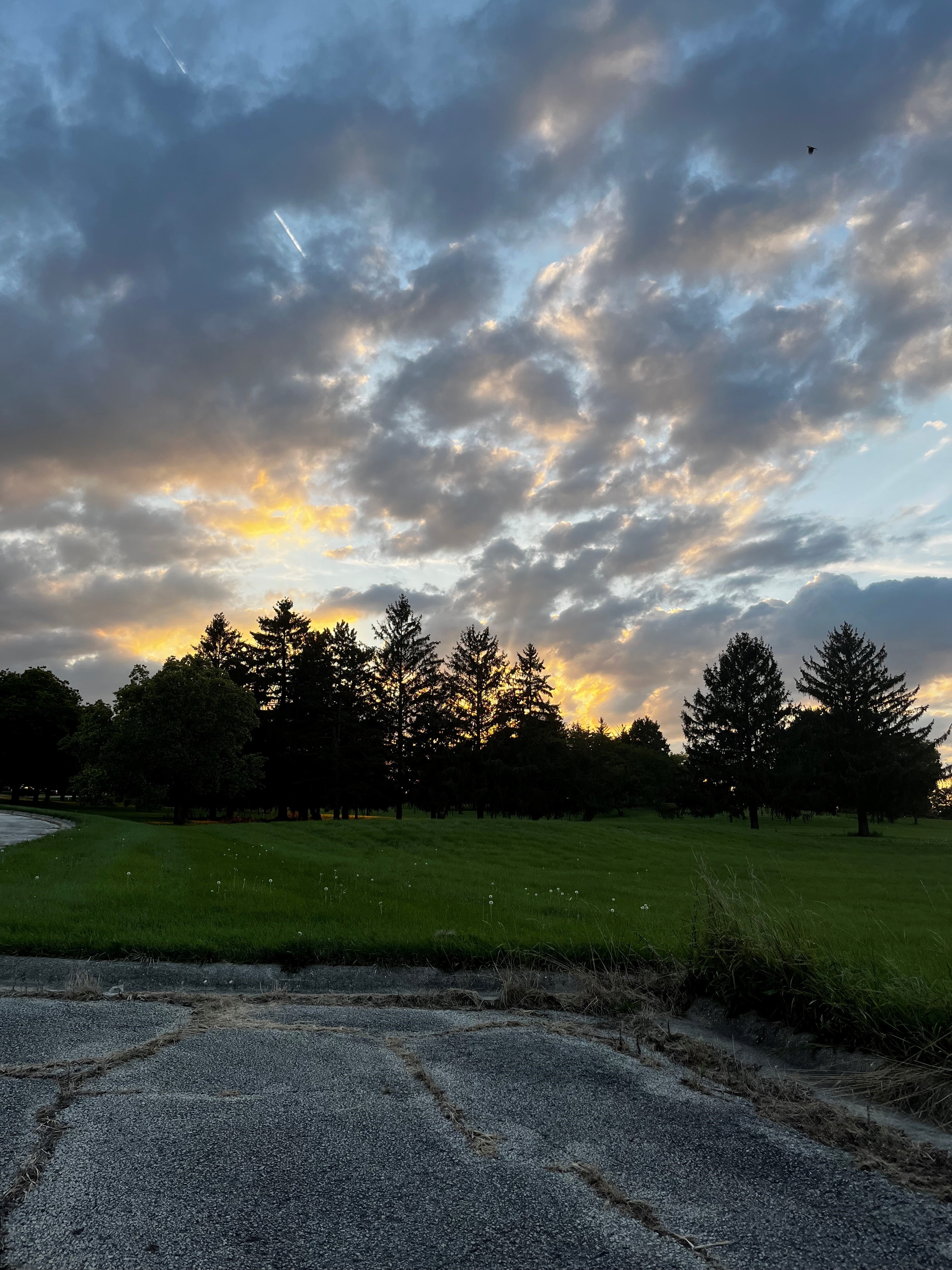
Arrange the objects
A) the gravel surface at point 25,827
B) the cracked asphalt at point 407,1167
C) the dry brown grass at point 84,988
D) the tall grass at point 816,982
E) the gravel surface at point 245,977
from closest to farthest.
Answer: the cracked asphalt at point 407,1167 < the tall grass at point 816,982 < the dry brown grass at point 84,988 < the gravel surface at point 245,977 < the gravel surface at point 25,827

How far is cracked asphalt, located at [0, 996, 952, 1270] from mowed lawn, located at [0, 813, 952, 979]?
279 centimetres

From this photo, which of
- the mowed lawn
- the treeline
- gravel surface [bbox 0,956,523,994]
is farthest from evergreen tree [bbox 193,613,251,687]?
gravel surface [bbox 0,956,523,994]

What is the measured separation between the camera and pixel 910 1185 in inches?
126

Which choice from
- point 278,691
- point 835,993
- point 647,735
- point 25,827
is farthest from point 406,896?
point 647,735

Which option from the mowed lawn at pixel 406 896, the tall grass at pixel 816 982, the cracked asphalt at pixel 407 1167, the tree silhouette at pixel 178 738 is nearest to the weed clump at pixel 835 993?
the tall grass at pixel 816 982

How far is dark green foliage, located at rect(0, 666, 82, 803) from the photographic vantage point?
65000mm

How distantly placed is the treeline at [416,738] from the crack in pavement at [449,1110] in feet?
133

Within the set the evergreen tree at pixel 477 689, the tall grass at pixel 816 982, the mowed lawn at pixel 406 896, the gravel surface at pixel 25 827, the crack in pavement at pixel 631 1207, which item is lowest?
the gravel surface at pixel 25 827

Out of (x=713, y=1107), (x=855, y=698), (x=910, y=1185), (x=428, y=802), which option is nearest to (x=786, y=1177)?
(x=910, y=1185)

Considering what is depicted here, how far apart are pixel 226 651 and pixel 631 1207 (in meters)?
75.2

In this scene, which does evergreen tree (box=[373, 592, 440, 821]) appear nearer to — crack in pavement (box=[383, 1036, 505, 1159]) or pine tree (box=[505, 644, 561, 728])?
pine tree (box=[505, 644, 561, 728])

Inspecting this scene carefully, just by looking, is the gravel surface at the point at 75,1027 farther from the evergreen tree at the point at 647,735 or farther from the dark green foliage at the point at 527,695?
the evergreen tree at the point at 647,735

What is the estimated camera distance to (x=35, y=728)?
214 feet

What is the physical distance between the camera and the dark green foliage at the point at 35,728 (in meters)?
65.0
